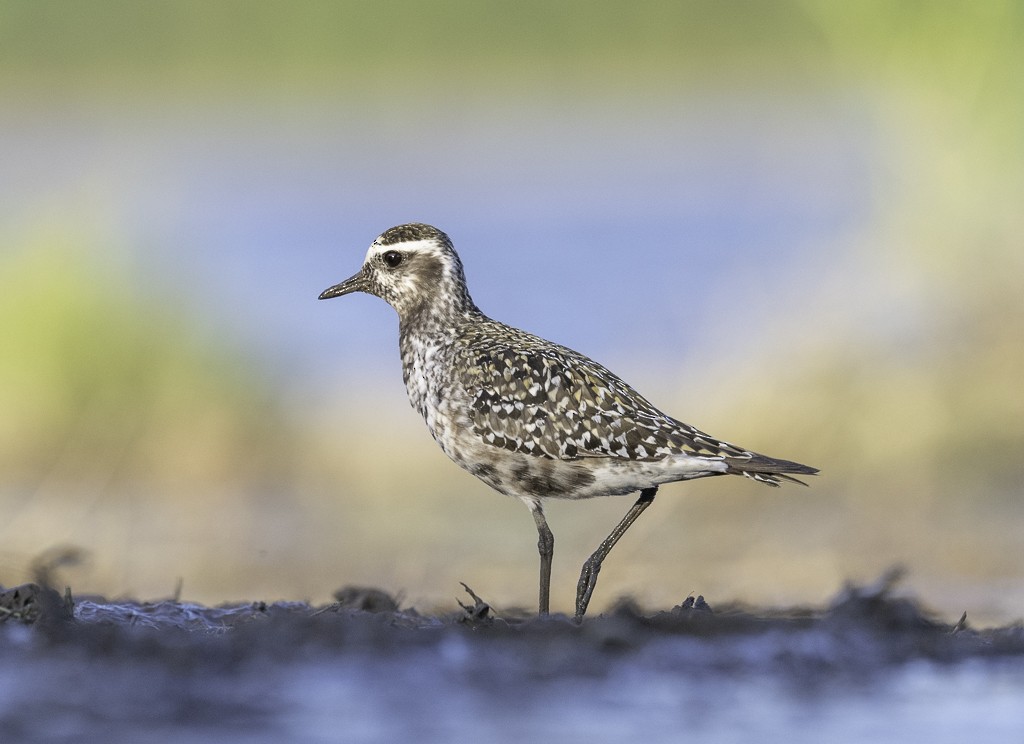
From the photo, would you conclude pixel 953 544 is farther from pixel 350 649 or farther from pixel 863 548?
pixel 350 649

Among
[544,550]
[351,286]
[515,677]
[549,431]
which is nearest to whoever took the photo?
[515,677]

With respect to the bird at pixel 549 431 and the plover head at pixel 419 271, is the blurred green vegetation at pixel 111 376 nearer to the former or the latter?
the plover head at pixel 419 271

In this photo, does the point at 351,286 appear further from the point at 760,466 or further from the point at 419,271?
the point at 760,466

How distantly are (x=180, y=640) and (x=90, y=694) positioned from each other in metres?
0.57

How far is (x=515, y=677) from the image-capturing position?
18.1ft

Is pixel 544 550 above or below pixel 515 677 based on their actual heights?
above

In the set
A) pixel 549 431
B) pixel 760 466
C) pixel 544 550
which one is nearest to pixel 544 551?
pixel 544 550

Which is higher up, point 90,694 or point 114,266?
point 114,266

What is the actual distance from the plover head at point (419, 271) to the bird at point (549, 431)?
0.21 m

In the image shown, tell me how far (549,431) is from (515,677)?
193 cm

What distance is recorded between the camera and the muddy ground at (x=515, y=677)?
16.0ft

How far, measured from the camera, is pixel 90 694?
5227mm

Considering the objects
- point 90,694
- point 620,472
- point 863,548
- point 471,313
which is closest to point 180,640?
point 90,694

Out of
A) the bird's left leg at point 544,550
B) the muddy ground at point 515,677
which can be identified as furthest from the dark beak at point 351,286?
the muddy ground at point 515,677
